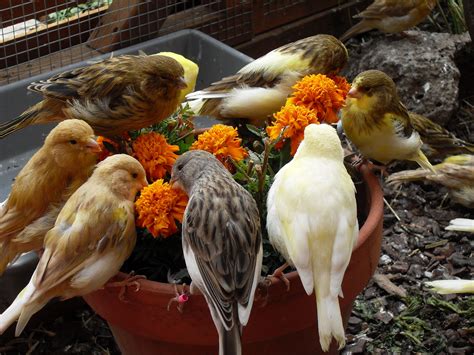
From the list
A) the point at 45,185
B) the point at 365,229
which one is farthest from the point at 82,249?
the point at 365,229

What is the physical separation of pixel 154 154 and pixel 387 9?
2856 millimetres

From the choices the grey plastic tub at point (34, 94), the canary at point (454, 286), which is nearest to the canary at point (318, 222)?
the canary at point (454, 286)

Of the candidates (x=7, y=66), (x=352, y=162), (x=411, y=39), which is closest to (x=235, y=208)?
(x=352, y=162)

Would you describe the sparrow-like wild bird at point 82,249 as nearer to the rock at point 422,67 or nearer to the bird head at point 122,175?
the bird head at point 122,175

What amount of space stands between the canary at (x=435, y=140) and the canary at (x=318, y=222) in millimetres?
1702

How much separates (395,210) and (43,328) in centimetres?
201

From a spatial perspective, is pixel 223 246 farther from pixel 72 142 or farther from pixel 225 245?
pixel 72 142

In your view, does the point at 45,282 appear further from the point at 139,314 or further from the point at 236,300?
the point at 236,300

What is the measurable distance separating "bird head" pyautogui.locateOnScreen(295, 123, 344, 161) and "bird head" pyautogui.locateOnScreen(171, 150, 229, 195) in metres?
0.30

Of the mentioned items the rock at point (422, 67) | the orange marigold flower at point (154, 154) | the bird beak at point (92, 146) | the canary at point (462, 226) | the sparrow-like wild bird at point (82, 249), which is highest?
the bird beak at point (92, 146)

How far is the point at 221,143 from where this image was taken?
3191 mm

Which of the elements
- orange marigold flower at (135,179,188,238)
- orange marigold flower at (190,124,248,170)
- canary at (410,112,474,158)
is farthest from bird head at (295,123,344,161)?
canary at (410,112,474,158)

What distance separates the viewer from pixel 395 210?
15.5 ft

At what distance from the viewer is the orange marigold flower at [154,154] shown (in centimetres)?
321
